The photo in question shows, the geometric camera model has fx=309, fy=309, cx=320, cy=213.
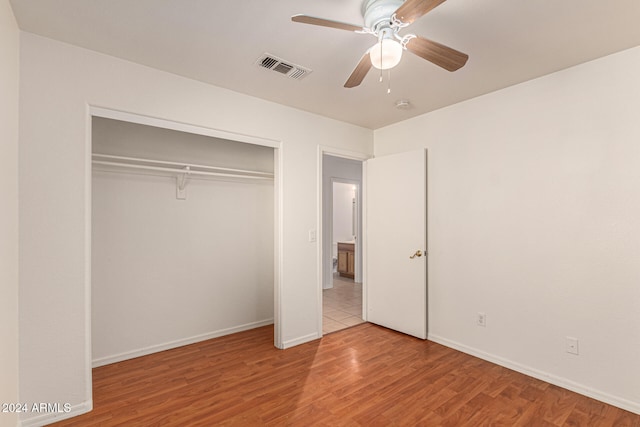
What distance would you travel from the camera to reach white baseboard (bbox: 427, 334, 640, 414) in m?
2.19

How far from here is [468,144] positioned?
10.3 ft

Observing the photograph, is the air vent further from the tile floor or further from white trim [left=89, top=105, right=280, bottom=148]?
the tile floor

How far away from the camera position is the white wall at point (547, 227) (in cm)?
223

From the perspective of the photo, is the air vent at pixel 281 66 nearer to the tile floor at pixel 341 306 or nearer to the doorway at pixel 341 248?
the doorway at pixel 341 248

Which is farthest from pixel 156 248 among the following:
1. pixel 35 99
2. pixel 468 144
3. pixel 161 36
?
pixel 468 144

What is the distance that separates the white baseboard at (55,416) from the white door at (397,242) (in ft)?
9.64

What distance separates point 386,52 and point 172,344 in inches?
130

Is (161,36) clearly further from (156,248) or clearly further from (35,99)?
(156,248)

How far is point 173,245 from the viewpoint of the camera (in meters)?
3.23

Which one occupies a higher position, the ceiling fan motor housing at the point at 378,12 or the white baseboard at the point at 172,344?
the ceiling fan motor housing at the point at 378,12

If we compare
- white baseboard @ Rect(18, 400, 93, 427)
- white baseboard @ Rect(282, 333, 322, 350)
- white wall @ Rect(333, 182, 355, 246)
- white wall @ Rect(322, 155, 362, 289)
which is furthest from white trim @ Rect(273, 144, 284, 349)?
white wall @ Rect(333, 182, 355, 246)

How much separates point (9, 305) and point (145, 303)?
133 centimetres

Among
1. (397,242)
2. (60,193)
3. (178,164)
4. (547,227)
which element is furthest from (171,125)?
(547,227)

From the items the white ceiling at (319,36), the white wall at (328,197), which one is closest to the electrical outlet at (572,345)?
the white ceiling at (319,36)
